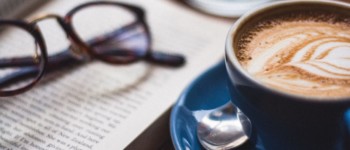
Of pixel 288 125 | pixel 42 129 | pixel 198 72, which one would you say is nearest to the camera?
pixel 288 125

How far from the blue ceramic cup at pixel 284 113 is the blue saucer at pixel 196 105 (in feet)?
0.17

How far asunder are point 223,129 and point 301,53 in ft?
0.42

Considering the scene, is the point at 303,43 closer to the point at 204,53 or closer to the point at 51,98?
the point at 204,53

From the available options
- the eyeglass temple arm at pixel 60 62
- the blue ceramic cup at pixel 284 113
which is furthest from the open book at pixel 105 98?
the blue ceramic cup at pixel 284 113

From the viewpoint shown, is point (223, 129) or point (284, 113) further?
point (223, 129)

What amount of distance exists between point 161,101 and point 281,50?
182 mm

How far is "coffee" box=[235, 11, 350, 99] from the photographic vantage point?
1.35ft

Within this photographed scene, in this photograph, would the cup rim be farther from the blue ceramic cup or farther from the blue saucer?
the blue saucer

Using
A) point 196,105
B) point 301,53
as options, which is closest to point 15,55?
point 196,105

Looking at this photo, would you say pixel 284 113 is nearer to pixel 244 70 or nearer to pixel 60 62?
pixel 244 70

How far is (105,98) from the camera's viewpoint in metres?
0.58

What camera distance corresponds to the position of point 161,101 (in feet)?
1.88

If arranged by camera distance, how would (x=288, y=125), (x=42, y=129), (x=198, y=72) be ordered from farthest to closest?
(x=198, y=72) < (x=42, y=129) < (x=288, y=125)

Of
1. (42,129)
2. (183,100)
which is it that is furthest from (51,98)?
(183,100)
